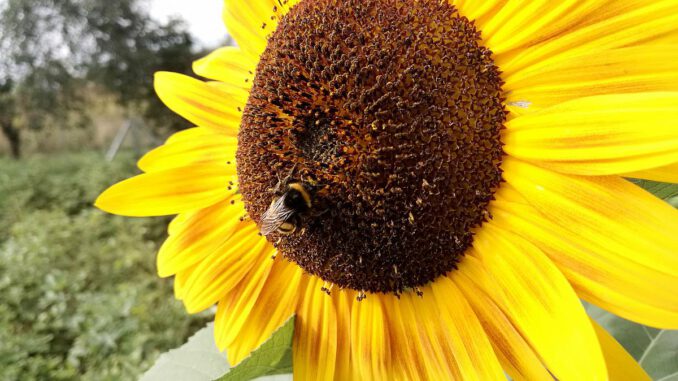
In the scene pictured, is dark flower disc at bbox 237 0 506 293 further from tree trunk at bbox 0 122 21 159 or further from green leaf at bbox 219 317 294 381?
tree trunk at bbox 0 122 21 159

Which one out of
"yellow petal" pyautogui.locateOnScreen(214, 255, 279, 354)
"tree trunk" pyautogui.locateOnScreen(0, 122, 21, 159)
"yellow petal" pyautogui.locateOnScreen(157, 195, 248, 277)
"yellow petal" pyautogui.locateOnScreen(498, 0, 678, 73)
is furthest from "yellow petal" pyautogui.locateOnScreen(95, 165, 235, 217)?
"tree trunk" pyautogui.locateOnScreen(0, 122, 21, 159)

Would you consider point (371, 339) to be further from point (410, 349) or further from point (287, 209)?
point (287, 209)

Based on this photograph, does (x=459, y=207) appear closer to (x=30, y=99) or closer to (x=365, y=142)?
(x=365, y=142)

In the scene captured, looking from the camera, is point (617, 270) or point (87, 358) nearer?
point (617, 270)

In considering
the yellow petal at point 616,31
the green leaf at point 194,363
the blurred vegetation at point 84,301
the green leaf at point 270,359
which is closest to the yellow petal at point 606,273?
the yellow petal at point 616,31

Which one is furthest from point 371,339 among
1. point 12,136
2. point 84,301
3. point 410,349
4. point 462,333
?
point 12,136

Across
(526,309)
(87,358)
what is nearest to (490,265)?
(526,309)
